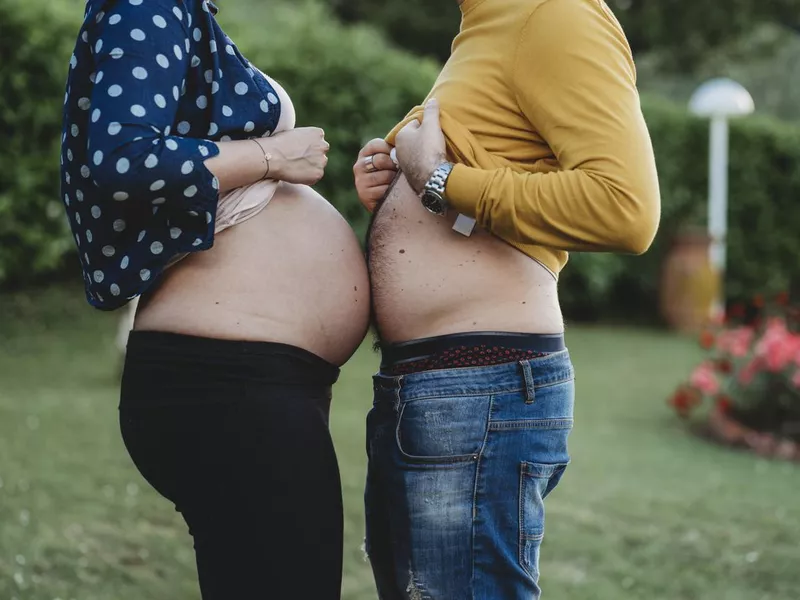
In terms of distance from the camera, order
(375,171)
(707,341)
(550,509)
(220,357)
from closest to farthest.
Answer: (220,357) → (375,171) → (550,509) → (707,341)

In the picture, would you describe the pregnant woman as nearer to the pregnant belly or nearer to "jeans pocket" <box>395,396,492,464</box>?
the pregnant belly

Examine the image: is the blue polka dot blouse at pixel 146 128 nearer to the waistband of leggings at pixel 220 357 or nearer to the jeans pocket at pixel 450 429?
the waistband of leggings at pixel 220 357

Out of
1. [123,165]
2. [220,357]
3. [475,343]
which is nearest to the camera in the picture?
[123,165]

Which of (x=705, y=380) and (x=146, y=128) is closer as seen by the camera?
(x=146, y=128)

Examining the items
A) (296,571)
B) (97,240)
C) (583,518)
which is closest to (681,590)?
(583,518)

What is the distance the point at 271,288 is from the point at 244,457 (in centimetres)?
30

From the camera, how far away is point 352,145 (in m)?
9.90

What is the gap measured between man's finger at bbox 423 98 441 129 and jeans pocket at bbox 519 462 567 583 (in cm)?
63

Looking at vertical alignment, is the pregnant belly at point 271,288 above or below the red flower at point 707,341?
above

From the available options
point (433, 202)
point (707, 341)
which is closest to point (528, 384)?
point (433, 202)

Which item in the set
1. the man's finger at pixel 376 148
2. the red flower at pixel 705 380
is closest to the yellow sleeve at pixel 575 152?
the man's finger at pixel 376 148

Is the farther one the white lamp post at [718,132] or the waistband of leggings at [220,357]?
the white lamp post at [718,132]

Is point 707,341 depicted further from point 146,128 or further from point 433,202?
point 146,128

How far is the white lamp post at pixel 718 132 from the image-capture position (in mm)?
12305
